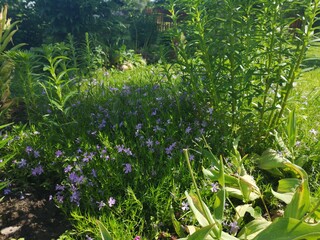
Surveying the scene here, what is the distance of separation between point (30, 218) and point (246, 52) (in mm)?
1936

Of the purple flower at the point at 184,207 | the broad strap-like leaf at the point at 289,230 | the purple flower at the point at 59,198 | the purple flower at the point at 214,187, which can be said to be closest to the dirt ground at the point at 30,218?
the purple flower at the point at 59,198

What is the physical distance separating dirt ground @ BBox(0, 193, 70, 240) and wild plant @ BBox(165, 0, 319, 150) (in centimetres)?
146

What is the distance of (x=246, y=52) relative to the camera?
2.31 metres

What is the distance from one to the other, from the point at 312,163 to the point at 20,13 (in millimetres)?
7401

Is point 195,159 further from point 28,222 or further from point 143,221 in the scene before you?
point 28,222

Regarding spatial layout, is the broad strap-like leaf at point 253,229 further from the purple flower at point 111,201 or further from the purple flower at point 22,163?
the purple flower at point 22,163

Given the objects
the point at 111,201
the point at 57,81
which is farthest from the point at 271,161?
the point at 57,81

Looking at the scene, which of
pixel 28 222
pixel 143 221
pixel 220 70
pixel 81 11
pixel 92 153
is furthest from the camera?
pixel 81 11

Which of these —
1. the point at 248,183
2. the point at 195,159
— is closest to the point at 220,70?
the point at 195,159

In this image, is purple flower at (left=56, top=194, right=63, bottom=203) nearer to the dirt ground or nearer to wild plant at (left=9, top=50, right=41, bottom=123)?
the dirt ground

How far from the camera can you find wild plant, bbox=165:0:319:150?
2.27m

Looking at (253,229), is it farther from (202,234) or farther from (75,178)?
(75,178)

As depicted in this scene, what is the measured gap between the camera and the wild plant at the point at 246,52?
2271 millimetres

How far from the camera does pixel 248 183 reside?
1955 mm
